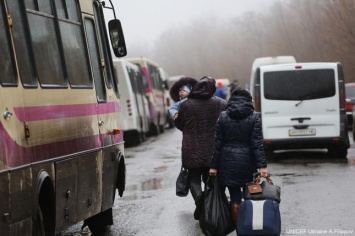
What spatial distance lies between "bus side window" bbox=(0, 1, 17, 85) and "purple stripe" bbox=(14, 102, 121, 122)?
24 cm

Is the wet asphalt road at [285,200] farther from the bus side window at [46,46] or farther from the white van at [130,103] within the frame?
the white van at [130,103]

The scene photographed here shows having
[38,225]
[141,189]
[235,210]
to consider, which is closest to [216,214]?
[235,210]

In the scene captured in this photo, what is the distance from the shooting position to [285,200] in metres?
12.9

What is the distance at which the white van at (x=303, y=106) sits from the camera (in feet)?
63.3

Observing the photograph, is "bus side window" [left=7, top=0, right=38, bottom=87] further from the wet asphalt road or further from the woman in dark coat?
the wet asphalt road

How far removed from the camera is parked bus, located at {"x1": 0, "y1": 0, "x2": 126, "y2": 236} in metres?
7.12

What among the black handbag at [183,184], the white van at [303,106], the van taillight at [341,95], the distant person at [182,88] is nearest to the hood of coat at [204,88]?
the distant person at [182,88]

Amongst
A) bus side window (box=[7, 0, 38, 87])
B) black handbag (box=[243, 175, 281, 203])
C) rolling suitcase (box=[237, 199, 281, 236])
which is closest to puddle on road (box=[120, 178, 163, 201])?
black handbag (box=[243, 175, 281, 203])

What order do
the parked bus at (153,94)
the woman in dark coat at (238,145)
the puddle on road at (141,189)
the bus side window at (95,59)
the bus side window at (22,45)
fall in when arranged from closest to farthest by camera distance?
the bus side window at (22,45), the woman in dark coat at (238,145), the bus side window at (95,59), the puddle on road at (141,189), the parked bus at (153,94)

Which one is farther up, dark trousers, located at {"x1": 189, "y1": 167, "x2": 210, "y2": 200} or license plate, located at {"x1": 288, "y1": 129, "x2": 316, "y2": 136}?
dark trousers, located at {"x1": 189, "y1": 167, "x2": 210, "y2": 200}

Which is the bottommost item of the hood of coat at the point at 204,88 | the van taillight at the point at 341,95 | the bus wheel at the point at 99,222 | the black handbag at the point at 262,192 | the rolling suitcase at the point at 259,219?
the bus wheel at the point at 99,222

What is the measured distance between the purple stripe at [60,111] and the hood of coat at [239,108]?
4.68ft

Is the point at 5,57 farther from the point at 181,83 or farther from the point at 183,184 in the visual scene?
the point at 183,184

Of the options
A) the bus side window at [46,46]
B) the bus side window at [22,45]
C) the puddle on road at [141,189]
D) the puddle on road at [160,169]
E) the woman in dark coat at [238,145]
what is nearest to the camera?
the bus side window at [22,45]
